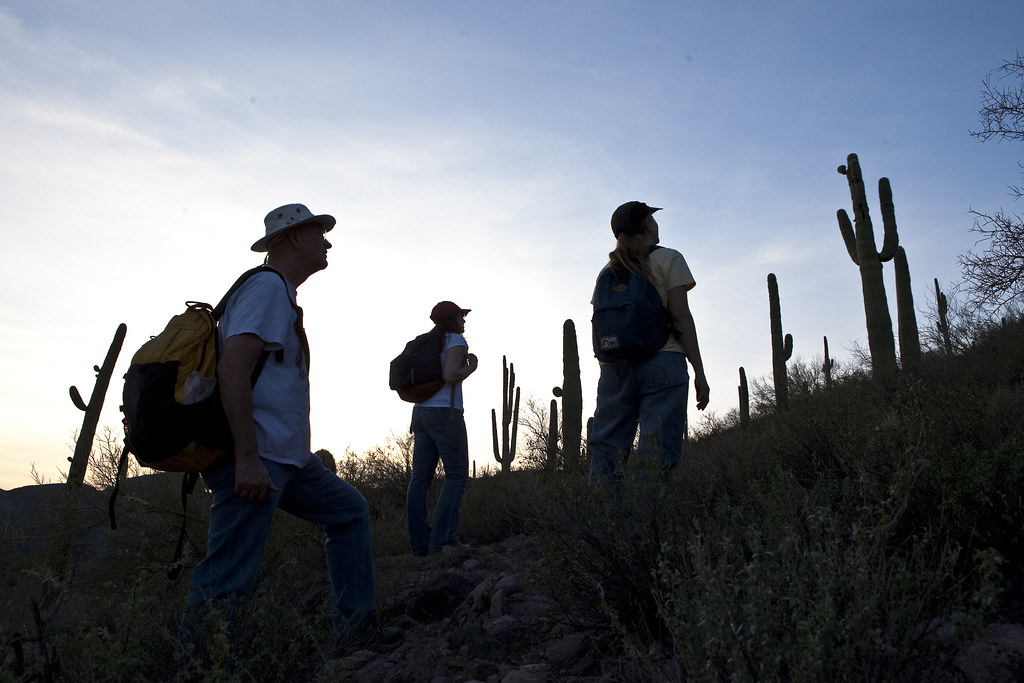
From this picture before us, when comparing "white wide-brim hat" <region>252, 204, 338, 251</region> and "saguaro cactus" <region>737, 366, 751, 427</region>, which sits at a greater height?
"saguaro cactus" <region>737, 366, 751, 427</region>

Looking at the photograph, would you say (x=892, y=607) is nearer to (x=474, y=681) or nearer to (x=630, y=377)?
(x=474, y=681)

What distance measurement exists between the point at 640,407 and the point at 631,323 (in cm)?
48

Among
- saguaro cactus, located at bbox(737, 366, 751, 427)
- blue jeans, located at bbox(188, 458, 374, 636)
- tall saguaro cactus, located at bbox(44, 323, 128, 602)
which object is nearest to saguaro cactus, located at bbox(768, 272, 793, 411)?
saguaro cactus, located at bbox(737, 366, 751, 427)

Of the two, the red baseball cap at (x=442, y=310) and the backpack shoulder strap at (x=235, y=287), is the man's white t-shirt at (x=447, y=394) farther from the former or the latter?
the backpack shoulder strap at (x=235, y=287)

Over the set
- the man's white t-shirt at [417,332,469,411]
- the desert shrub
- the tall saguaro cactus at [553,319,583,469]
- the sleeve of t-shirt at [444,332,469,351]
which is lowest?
A: the desert shrub

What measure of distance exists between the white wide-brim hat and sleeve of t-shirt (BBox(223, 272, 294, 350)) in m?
0.32

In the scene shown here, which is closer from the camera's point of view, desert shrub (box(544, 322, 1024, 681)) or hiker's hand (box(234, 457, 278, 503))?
desert shrub (box(544, 322, 1024, 681))

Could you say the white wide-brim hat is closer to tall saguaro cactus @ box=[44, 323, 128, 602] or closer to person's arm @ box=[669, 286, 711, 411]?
person's arm @ box=[669, 286, 711, 411]

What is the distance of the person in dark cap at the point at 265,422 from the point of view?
10.3ft

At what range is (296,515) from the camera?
12.4 feet

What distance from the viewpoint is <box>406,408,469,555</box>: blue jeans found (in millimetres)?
6219

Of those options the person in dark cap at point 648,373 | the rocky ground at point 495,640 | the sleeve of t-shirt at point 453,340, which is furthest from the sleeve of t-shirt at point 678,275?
the sleeve of t-shirt at point 453,340

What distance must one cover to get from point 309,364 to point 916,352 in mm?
13598

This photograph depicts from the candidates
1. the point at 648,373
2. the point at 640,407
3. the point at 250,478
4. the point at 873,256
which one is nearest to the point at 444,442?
the point at 640,407
